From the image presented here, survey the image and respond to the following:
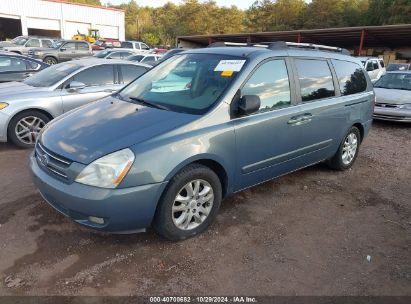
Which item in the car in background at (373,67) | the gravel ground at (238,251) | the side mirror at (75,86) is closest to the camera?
the gravel ground at (238,251)

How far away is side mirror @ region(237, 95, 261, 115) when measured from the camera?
3494 mm

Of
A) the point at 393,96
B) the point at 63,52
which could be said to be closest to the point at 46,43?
the point at 63,52

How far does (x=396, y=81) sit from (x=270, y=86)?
765 cm

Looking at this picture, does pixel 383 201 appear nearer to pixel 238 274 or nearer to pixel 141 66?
pixel 238 274

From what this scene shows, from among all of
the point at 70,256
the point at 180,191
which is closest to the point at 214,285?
the point at 180,191

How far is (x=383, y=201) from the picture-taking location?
4.55 metres

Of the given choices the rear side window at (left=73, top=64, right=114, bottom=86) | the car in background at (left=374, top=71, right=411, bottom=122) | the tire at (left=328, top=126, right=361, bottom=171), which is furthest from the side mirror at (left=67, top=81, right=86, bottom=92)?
the car in background at (left=374, top=71, right=411, bottom=122)

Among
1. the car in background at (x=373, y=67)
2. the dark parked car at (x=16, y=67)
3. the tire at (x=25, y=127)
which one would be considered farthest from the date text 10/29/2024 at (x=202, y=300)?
the car in background at (x=373, y=67)

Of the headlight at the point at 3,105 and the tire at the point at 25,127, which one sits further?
the tire at the point at 25,127

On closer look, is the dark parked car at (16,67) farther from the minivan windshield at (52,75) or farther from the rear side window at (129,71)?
the rear side window at (129,71)

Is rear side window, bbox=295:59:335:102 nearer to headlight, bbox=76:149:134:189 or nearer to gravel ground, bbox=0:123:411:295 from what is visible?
gravel ground, bbox=0:123:411:295

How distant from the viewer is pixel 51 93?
611 centimetres

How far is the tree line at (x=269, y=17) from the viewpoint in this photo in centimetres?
5158

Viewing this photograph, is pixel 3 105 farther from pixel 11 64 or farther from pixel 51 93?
pixel 11 64
